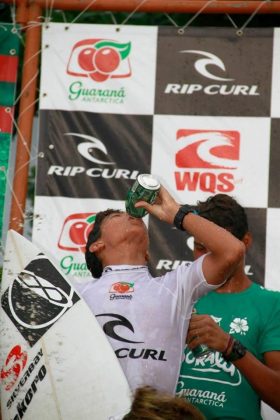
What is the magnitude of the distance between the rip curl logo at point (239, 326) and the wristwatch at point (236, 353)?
24 cm

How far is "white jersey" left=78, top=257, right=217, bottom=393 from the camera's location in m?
3.92

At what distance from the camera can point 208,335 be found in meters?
3.87

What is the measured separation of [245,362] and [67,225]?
2.08 m

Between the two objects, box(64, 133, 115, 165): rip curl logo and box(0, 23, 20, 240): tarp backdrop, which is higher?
box(0, 23, 20, 240): tarp backdrop

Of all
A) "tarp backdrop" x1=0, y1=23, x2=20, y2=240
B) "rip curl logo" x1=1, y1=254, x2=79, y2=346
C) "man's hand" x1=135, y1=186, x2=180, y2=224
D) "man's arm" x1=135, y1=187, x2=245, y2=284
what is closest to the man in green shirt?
"man's arm" x1=135, y1=187, x2=245, y2=284

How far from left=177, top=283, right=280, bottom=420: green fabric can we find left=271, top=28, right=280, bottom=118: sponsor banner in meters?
1.78

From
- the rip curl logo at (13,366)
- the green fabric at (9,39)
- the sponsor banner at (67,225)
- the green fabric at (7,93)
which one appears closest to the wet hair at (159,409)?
the rip curl logo at (13,366)

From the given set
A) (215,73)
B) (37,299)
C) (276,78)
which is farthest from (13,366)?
(276,78)

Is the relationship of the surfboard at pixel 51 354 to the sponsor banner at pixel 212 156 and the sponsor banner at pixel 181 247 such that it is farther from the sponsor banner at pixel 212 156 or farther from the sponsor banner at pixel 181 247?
the sponsor banner at pixel 212 156

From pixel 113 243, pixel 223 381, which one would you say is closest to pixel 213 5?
pixel 113 243

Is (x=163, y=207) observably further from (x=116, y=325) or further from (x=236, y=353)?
(x=236, y=353)

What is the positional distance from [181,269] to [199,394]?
1.72ft

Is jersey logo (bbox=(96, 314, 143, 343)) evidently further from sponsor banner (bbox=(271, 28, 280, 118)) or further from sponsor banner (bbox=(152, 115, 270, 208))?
sponsor banner (bbox=(271, 28, 280, 118))

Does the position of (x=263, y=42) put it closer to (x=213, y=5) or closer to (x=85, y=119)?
(x=213, y=5)
